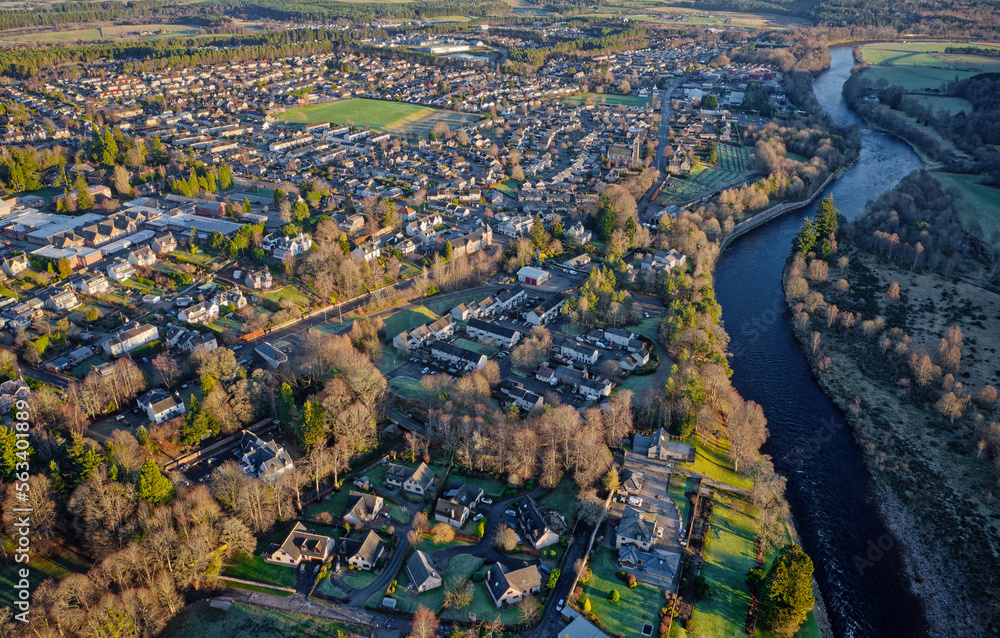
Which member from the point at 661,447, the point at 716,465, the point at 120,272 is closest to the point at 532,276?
the point at 661,447

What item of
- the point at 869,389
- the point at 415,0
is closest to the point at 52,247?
the point at 869,389

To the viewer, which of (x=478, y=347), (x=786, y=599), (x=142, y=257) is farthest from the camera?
(x=142, y=257)

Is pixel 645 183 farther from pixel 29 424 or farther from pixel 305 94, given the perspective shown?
pixel 305 94

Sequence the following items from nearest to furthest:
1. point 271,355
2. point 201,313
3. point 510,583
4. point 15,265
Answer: point 510,583, point 271,355, point 201,313, point 15,265

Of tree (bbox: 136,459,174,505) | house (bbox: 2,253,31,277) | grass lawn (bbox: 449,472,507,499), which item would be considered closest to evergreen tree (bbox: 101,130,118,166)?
house (bbox: 2,253,31,277)

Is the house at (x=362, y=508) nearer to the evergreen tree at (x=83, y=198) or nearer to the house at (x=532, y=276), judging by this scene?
the house at (x=532, y=276)

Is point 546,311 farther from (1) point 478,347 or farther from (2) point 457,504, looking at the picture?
(2) point 457,504
